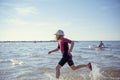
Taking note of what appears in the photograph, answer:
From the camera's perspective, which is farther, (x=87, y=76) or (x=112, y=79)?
(x=87, y=76)

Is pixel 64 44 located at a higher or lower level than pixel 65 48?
higher

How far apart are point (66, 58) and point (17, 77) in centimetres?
356

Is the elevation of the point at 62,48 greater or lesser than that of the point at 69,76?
greater

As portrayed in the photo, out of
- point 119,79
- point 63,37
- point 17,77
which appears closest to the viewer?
point 63,37

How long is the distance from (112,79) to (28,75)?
4.20 metres

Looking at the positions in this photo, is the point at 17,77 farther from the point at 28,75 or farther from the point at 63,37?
the point at 63,37

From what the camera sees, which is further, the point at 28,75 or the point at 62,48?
the point at 28,75

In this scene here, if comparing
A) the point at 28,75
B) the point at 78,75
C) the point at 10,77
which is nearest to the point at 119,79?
the point at 78,75

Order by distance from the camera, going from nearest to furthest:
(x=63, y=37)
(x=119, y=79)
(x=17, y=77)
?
(x=63, y=37), (x=119, y=79), (x=17, y=77)

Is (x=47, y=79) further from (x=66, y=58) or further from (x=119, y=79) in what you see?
(x=119, y=79)

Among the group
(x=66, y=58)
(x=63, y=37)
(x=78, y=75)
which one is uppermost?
(x=63, y=37)

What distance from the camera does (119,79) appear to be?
9445mm

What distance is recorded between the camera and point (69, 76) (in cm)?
1041

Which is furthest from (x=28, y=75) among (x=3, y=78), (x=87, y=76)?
(x=87, y=76)
